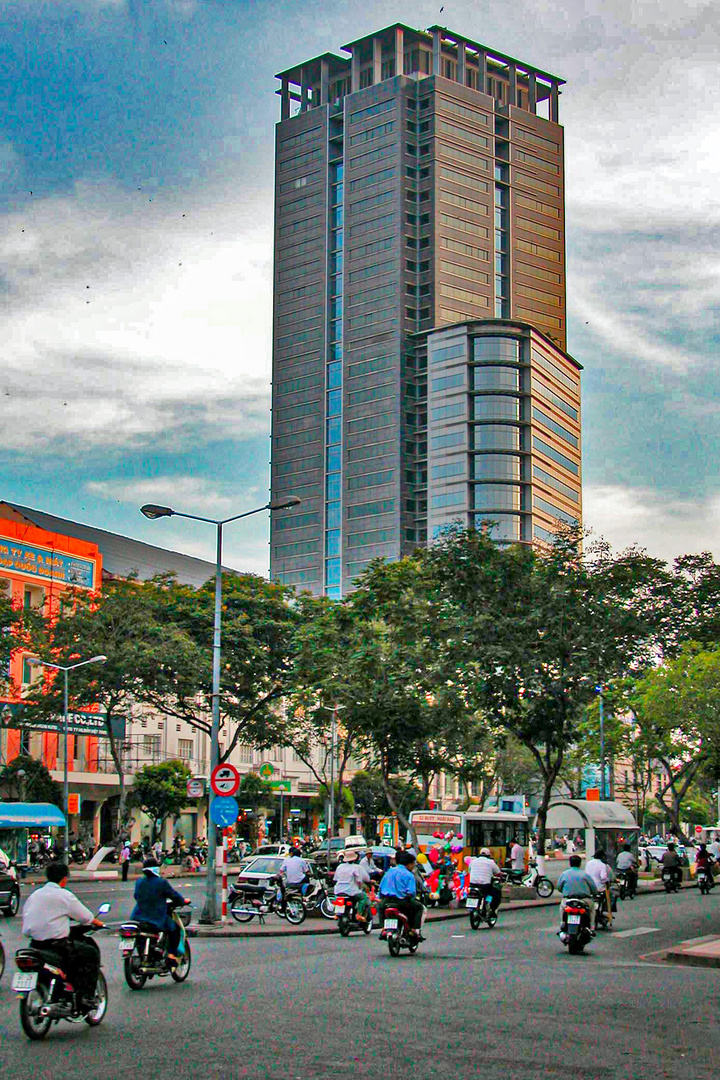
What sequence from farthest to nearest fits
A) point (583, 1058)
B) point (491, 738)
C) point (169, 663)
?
point (169, 663) → point (491, 738) → point (583, 1058)

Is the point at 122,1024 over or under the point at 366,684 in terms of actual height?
under

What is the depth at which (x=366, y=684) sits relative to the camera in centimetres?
3925

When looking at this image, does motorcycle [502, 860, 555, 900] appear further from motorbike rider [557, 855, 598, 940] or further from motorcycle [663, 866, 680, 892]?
motorbike rider [557, 855, 598, 940]

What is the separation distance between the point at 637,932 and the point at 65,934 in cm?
1837

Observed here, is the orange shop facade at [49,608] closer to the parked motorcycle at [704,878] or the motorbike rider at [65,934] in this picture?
the parked motorcycle at [704,878]

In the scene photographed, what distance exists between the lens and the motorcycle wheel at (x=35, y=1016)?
39.0 feet

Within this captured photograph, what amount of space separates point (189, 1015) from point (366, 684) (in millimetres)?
26050

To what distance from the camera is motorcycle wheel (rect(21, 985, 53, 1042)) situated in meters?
11.9

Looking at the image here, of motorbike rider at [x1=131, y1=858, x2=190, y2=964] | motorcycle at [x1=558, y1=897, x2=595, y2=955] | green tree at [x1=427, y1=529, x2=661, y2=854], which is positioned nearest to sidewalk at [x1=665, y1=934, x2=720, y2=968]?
motorcycle at [x1=558, y1=897, x2=595, y2=955]

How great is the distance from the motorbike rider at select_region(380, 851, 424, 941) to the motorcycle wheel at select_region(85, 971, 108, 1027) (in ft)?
29.0

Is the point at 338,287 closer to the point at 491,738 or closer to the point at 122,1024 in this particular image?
the point at 491,738

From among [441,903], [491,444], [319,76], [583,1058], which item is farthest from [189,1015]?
[319,76]

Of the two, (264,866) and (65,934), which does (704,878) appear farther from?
(65,934)

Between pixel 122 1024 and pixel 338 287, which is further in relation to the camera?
pixel 338 287
